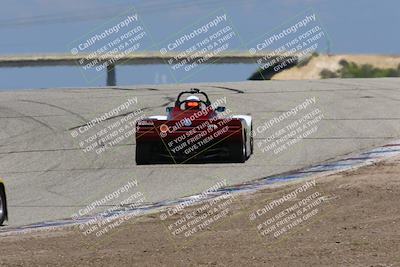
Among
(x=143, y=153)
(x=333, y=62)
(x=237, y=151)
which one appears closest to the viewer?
(x=237, y=151)

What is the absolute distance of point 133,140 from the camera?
784 inches

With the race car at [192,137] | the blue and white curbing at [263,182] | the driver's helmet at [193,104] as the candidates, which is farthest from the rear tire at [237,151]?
the blue and white curbing at [263,182]

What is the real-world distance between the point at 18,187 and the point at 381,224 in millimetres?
8291

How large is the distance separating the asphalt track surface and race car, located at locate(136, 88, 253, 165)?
7.8 inches

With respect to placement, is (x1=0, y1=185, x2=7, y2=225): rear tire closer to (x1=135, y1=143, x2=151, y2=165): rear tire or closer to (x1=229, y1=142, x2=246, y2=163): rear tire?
(x1=135, y1=143, x2=151, y2=165): rear tire

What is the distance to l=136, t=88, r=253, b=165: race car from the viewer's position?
1638 centimetres

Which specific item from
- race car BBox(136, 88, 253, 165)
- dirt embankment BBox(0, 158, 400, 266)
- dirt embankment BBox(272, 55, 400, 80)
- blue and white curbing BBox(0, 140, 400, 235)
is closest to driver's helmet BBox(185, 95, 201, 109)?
race car BBox(136, 88, 253, 165)


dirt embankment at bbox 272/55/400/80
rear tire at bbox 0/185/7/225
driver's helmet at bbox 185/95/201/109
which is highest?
rear tire at bbox 0/185/7/225

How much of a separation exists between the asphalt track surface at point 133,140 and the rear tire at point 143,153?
0.41 ft

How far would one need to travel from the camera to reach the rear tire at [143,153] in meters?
16.9

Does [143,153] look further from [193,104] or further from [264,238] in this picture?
[264,238]

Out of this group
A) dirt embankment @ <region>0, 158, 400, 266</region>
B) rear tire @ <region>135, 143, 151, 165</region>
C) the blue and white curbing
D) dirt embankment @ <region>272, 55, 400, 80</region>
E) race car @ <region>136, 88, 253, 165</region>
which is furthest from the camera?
dirt embankment @ <region>272, 55, 400, 80</region>

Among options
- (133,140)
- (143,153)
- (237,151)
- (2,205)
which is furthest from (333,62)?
(2,205)

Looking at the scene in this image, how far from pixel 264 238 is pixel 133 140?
10629mm
